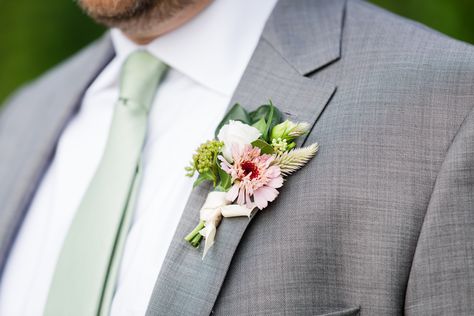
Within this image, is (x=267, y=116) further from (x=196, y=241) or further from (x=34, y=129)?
(x=34, y=129)

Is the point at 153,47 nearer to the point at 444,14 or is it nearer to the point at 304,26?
the point at 304,26

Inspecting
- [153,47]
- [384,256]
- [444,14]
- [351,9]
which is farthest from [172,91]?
[444,14]

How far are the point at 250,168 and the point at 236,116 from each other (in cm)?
15

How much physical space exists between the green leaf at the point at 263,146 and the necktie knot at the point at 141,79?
488 mm

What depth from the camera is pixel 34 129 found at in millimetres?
2369

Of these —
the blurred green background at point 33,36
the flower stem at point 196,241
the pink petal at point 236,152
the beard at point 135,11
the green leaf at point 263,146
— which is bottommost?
the blurred green background at point 33,36

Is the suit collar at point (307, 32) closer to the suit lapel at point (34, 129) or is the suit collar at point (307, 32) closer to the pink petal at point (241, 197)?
the pink petal at point (241, 197)

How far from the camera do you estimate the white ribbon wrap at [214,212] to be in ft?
5.37

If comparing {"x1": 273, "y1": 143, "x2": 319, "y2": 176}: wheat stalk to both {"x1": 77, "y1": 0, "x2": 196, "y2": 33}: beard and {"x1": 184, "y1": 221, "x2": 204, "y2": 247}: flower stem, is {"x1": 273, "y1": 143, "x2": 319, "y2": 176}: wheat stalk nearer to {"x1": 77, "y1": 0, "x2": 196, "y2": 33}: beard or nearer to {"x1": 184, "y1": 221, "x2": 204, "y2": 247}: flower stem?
{"x1": 184, "y1": 221, "x2": 204, "y2": 247}: flower stem

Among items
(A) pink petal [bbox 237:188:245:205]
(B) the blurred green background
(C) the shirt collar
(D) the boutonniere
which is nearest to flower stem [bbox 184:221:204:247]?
(D) the boutonniere

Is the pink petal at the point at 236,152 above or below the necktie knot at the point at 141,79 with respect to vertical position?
below

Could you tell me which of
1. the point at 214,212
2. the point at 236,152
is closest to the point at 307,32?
the point at 236,152

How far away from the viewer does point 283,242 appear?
1.63 m

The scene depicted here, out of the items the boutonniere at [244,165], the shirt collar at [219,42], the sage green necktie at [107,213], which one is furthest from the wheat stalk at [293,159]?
the sage green necktie at [107,213]
